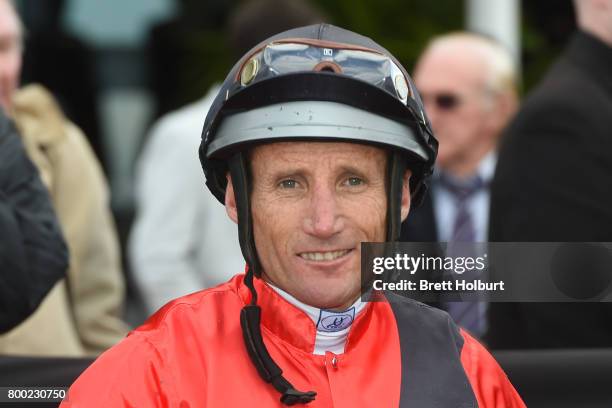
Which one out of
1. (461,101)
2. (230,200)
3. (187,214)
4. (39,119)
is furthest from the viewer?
(461,101)

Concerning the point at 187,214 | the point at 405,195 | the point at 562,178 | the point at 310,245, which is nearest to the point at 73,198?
the point at 187,214

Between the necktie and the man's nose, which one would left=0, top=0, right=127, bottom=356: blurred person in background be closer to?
the necktie

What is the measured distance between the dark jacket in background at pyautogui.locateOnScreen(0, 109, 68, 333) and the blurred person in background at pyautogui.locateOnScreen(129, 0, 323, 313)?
1533mm

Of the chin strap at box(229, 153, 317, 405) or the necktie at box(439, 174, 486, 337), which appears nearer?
the chin strap at box(229, 153, 317, 405)

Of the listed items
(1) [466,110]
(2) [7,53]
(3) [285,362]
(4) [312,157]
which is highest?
(2) [7,53]

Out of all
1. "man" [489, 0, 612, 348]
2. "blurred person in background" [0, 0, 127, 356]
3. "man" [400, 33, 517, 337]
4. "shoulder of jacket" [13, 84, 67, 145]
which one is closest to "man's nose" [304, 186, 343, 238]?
"man" [489, 0, 612, 348]

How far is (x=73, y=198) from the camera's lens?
444cm

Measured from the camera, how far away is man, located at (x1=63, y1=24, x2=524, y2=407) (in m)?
2.40

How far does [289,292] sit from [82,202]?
2101 mm

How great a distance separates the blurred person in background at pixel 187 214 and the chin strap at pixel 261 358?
227 cm

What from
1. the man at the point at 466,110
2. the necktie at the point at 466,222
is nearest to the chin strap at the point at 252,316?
the necktie at the point at 466,222

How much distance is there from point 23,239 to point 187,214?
5.57 ft

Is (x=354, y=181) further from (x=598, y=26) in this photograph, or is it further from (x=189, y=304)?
(x=598, y=26)

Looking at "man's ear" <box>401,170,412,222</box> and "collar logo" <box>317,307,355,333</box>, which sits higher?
"man's ear" <box>401,170,412,222</box>
